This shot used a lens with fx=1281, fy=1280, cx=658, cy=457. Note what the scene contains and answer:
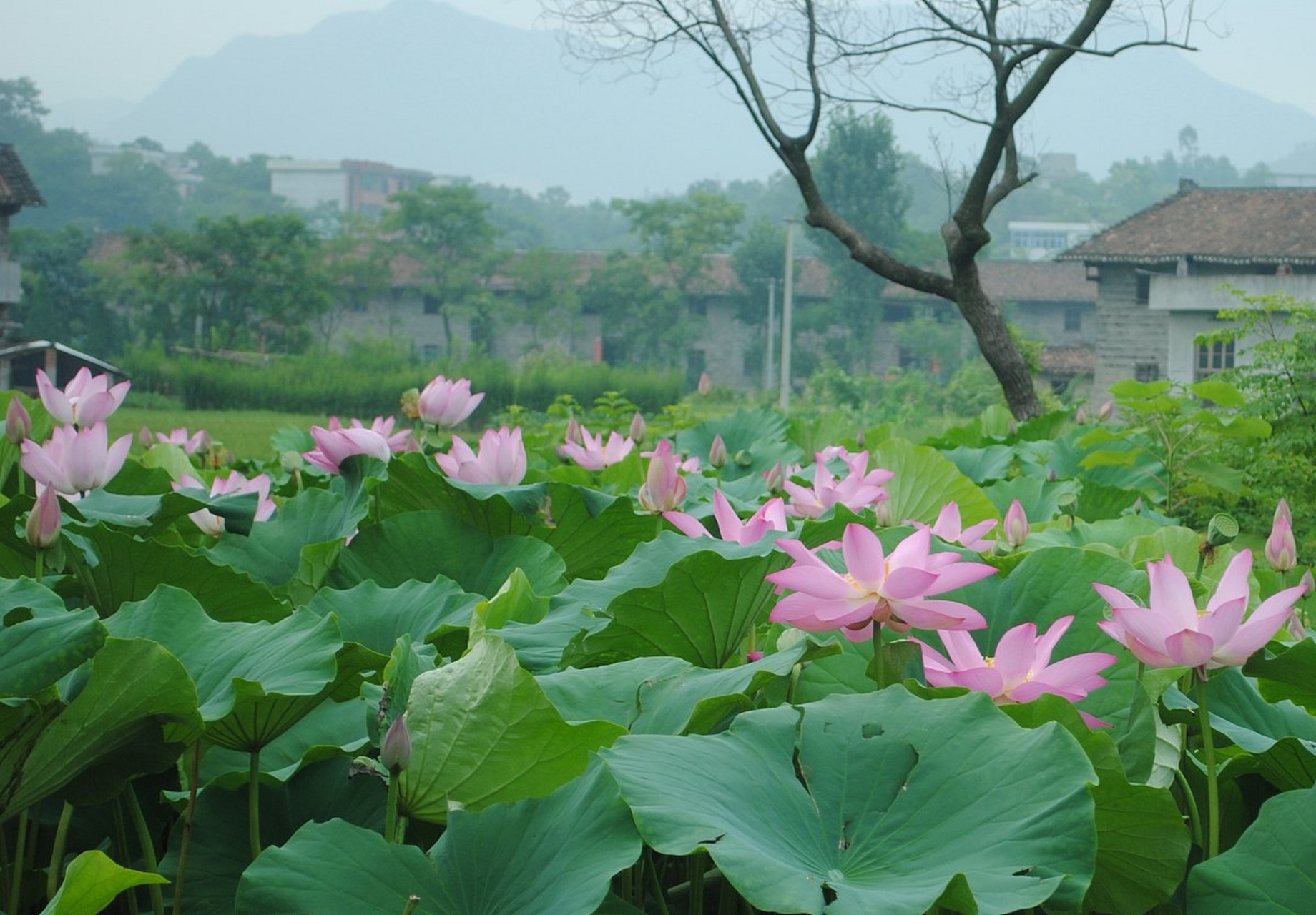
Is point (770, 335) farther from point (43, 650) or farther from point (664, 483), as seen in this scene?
point (43, 650)

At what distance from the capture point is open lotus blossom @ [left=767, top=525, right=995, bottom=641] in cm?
59

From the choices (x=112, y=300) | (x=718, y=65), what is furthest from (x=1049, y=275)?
(x=718, y=65)

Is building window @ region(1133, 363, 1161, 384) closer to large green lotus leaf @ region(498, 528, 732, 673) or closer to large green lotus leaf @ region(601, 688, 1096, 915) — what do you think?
large green lotus leaf @ region(498, 528, 732, 673)

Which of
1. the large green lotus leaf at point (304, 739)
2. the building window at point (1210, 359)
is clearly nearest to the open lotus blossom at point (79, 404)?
the large green lotus leaf at point (304, 739)

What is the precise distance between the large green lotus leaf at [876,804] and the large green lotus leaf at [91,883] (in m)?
0.18

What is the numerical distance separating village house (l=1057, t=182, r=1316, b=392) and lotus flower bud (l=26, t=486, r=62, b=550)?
2123cm

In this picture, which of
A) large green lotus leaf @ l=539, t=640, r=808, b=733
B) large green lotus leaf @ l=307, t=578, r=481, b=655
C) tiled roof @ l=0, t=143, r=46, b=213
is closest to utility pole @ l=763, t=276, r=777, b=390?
tiled roof @ l=0, t=143, r=46, b=213

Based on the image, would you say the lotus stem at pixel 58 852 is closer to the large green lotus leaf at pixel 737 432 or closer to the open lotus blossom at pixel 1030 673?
the open lotus blossom at pixel 1030 673

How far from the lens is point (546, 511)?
3.71 feet

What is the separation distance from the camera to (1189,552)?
112cm

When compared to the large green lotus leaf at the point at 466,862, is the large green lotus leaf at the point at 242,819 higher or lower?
lower

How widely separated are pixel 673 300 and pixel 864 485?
35265 mm

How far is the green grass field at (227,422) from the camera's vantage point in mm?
15828

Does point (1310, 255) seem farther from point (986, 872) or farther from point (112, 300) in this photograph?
point (112, 300)
